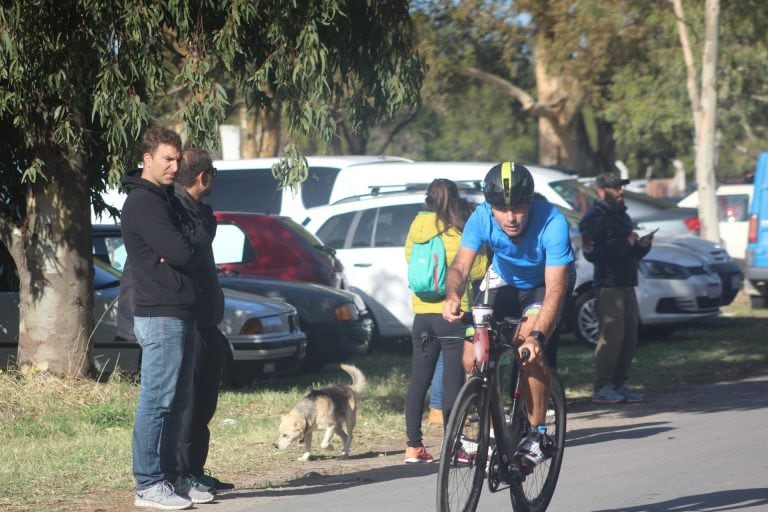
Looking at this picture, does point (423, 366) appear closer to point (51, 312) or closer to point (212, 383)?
point (212, 383)

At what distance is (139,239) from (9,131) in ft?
13.1

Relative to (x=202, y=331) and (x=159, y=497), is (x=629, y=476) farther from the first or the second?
(x=159, y=497)

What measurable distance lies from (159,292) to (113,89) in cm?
266

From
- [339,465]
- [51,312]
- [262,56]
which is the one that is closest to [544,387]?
[339,465]

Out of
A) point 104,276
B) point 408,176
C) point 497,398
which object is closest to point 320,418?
point 497,398

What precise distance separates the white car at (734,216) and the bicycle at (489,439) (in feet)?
58.9

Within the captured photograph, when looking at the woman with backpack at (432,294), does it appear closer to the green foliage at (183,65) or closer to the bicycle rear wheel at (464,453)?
the green foliage at (183,65)

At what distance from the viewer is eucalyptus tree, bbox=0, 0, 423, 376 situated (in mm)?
8672

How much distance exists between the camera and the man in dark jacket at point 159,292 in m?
6.40

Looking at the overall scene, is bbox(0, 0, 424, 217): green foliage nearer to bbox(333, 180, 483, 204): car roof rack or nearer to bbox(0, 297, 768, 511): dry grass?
bbox(0, 297, 768, 511): dry grass

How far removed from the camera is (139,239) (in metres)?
6.45

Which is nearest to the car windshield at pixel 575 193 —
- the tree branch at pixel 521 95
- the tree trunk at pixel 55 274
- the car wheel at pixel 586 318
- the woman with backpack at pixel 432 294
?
the car wheel at pixel 586 318

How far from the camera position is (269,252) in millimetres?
13648

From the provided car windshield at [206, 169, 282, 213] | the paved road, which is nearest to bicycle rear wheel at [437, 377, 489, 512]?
the paved road
